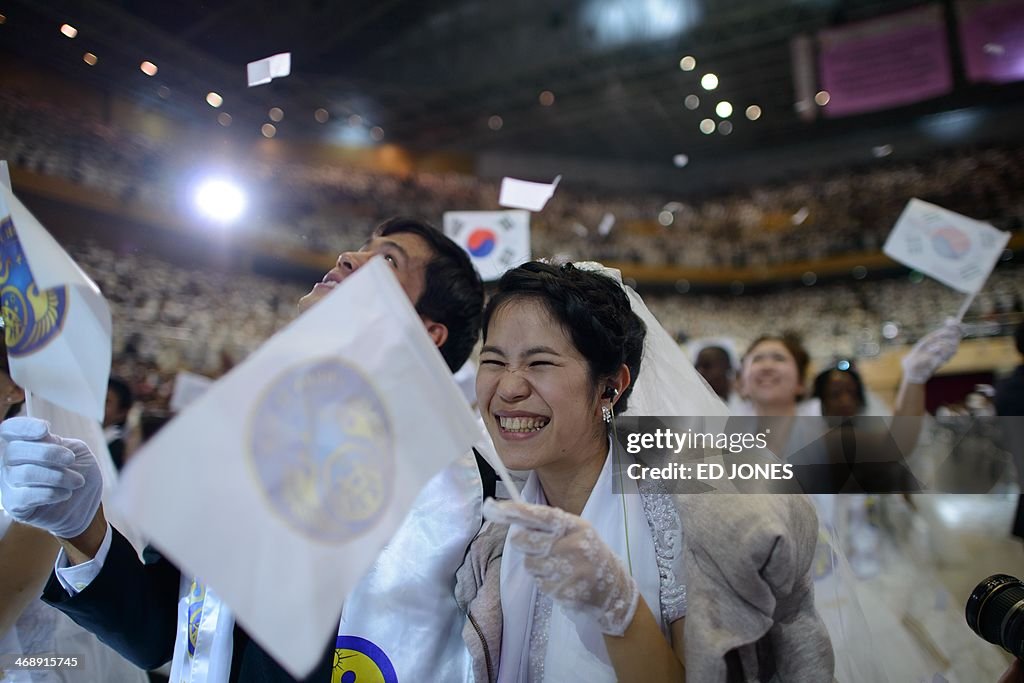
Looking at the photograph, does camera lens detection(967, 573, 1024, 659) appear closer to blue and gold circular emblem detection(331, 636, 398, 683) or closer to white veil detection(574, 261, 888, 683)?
white veil detection(574, 261, 888, 683)

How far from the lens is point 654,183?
10.6 metres

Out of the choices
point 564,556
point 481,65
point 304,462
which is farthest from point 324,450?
point 481,65

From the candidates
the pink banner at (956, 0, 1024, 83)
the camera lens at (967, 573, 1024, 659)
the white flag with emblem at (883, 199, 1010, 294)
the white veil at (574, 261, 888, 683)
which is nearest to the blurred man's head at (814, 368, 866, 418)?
the white flag with emblem at (883, 199, 1010, 294)

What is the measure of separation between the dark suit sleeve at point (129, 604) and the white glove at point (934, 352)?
7.69 ft

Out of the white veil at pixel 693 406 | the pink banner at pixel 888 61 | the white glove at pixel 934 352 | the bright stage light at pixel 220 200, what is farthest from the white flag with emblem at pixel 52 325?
the pink banner at pixel 888 61

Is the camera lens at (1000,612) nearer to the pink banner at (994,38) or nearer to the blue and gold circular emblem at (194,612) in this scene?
the blue and gold circular emblem at (194,612)

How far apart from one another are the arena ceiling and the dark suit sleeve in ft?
4.17

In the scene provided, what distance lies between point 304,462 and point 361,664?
64 cm

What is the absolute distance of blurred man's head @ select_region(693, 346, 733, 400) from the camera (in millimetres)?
3326

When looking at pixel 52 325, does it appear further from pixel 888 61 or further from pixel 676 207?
pixel 676 207

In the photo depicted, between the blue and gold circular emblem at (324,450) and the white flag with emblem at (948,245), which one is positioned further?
the white flag with emblem at (948,245)

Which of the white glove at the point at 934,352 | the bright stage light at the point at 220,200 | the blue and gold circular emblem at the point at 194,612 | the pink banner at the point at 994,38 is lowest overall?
the blue and gold circular emblem at the point at 194,612

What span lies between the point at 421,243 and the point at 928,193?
10.0 meters

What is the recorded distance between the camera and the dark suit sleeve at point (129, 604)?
1.11 m
